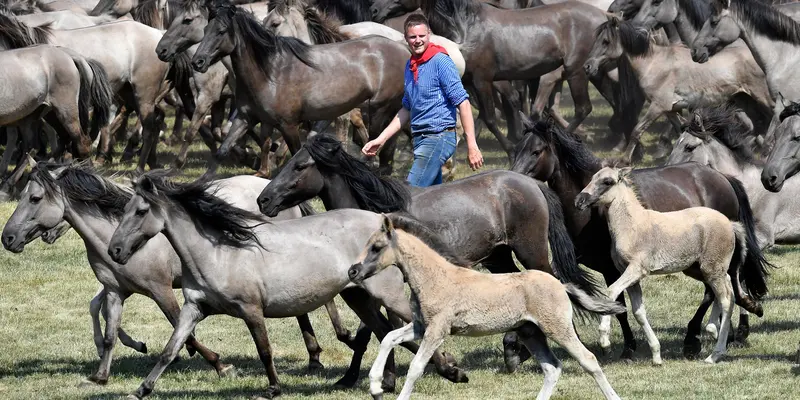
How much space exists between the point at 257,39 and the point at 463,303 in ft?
21.8

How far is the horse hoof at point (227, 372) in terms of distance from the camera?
870cm

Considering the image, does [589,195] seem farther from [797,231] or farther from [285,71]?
[285,71]

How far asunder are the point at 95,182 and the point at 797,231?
534 cm

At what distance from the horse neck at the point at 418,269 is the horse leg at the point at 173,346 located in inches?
51.6

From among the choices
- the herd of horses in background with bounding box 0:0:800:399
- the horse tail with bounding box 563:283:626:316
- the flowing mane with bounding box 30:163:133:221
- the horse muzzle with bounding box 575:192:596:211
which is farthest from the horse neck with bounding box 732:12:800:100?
the flowing mane with bounding box 30:163:133:221

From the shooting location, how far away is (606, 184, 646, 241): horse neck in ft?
28.6

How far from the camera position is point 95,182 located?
8875mm

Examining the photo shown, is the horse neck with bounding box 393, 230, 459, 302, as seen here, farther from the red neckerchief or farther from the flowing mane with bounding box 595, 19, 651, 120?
the flowing mane with bounding box 595, 19, 651, 120

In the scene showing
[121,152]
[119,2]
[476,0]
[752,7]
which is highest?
[752,7]

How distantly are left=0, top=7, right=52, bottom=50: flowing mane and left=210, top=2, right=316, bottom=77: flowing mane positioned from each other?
2.77 meters

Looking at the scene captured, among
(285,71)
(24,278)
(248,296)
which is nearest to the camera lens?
(248,296)

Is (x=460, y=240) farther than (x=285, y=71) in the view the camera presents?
No

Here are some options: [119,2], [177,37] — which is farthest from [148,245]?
[119,2]

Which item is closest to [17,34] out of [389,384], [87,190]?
[87,190]
